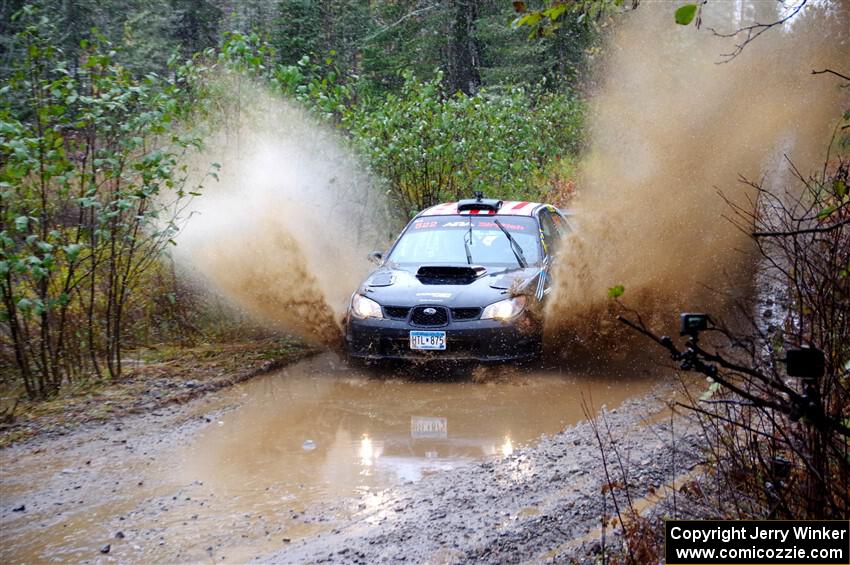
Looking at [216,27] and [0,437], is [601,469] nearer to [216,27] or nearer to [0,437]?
[0,437]

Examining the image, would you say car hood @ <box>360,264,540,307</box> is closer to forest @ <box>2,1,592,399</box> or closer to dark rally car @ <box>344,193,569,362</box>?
dark rally car @ <box>344,193,569,362</box>

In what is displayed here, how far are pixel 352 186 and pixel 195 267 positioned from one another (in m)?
4.51

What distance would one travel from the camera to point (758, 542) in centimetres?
335

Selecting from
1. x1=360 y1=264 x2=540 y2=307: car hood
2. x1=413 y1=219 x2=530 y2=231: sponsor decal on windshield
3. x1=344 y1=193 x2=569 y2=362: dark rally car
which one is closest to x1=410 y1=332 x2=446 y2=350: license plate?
x1=344 y1=193 x2=569 y2=362: dark rally car

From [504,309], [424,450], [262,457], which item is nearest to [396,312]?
[504,309]

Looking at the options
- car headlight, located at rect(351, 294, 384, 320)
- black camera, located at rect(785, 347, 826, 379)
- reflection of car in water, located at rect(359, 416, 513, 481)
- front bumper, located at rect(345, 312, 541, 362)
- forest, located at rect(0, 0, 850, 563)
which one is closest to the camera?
black camera, located at rect(785, 347, 826, 379)

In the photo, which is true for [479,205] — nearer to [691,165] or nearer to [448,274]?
[448,274]

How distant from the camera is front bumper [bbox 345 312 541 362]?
8.73m

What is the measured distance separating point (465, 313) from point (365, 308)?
111 centimetres

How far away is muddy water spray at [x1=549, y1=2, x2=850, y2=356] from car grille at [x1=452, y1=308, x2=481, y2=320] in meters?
0.98

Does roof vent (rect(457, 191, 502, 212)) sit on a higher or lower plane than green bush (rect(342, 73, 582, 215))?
lower

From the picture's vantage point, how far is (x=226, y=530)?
519 cm

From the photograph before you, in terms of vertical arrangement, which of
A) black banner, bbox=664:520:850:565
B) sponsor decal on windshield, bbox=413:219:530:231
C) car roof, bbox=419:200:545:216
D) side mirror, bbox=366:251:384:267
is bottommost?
black banner, bbox=664:520:850:565

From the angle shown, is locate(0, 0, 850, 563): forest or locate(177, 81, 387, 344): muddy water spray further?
locate(177, 81, 387, 344): muddy water spray
